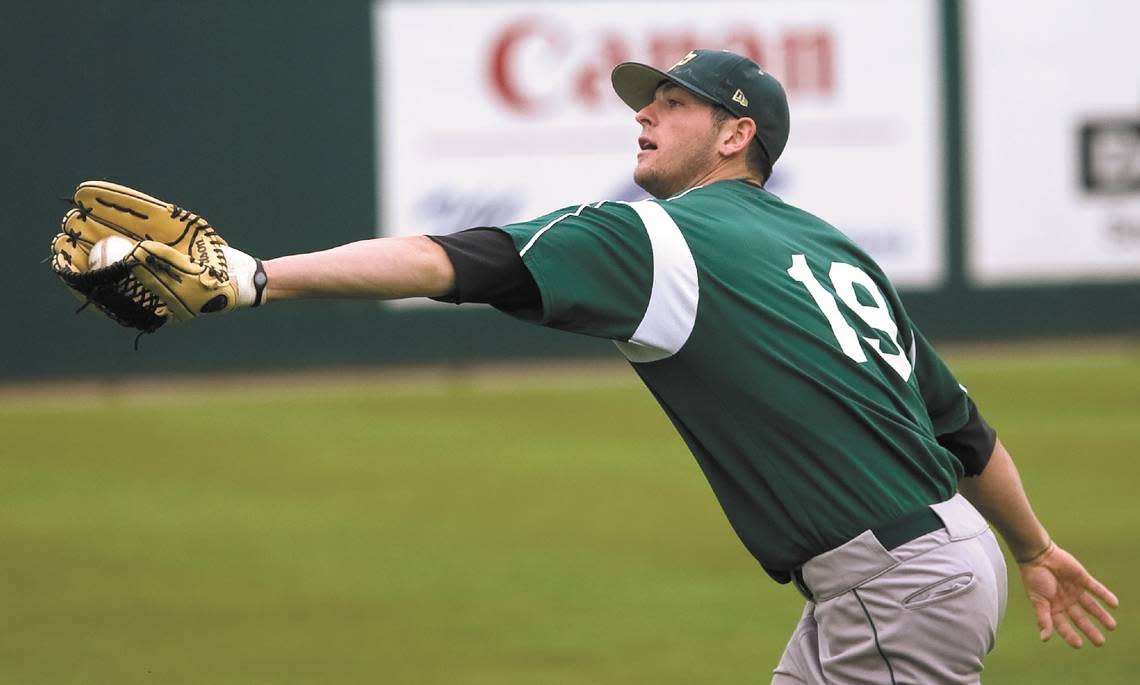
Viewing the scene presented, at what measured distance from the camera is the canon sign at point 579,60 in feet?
54.2

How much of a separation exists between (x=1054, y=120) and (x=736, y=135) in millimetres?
14006

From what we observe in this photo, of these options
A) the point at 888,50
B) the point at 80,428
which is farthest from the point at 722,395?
the point at 888,50

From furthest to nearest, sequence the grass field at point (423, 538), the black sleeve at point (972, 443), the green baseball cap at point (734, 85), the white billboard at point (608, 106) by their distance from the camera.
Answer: the white billboard at point (608, 106), the grass field at point (423, 538), the black sleeve at point (972, 443), the green baseball cap at point (734, 85)

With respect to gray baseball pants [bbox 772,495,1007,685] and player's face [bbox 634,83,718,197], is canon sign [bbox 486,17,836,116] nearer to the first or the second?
player's face [bbox 634,83,718,197]

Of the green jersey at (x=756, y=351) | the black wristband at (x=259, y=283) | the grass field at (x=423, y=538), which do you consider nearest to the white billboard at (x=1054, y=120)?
the grass field at (x=423, y=538)

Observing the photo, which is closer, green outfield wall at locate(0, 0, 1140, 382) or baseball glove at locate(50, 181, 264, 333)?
baseball glove at locate(50, 181, 264, 333)

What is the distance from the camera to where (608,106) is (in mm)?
16500

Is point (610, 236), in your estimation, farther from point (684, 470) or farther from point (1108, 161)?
point (1108, 161)

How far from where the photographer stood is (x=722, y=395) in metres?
3.57

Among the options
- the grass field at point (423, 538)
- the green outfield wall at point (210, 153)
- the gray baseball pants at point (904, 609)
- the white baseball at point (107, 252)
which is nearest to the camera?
the white baseball at point (107, 252)

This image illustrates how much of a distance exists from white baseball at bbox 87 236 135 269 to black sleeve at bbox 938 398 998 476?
201cm

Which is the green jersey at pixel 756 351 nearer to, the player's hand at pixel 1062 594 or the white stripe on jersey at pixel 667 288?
the white stripe on jersey at pixel 667 288

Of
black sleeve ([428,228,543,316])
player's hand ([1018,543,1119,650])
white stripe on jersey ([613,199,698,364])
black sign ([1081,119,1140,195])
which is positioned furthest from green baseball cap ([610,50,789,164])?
black sign ([1081,119,1140,195])

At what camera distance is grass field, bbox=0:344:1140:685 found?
22.3ft
